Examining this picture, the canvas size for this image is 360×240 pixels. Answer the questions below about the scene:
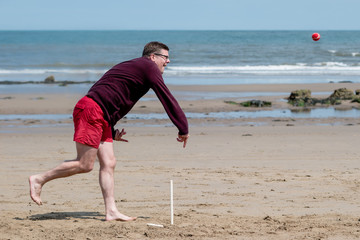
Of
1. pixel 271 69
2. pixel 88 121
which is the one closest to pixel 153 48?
pixel 88 121

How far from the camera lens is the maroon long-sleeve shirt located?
474 cm

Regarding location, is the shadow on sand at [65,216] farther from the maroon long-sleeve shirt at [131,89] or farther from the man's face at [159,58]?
the man's face at [159,58]

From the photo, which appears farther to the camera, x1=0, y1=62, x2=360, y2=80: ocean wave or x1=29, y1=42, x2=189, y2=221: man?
x1=0, y1=62, x2=360, y2=80: ocean wave

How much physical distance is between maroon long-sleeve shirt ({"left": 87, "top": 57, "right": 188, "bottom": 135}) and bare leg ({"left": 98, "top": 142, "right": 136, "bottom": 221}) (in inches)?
12.3

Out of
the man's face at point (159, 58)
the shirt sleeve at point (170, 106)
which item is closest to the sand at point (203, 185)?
the shirt sleeve at point (170, 106)

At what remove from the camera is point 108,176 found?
502 centimetres

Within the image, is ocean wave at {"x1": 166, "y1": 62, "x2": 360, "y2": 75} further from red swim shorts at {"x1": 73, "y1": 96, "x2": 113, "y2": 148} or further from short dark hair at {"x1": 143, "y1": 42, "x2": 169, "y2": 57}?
red swim shorts at {"x1": 73, "y1": 96, "x2": 113, "y2": 148}

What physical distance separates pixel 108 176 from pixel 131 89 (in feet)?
2.67

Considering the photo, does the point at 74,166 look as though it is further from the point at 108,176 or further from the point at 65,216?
the point at 65,216

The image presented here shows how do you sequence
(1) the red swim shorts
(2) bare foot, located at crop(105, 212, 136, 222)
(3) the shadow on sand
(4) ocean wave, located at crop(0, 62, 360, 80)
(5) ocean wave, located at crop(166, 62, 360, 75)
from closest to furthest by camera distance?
(1) the red swim shorts → (2) bare foot, located at crop(105, 212, 136, 222) → (3) the shadow on sand → (4) ocean wave, located at crop(0, 62, 360, 80) → (5) ocean wave, located at crop(166, 62, 360, 75)

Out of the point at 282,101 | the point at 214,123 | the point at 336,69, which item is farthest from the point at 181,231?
the point at 336,69

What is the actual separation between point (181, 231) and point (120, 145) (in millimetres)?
5505

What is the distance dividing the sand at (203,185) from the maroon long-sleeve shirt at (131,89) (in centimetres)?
98

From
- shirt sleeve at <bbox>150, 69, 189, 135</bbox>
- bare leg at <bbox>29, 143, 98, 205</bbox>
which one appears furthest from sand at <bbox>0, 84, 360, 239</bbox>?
shirt sleeve at <bbox>150, 69, 189, 135</bbox>
